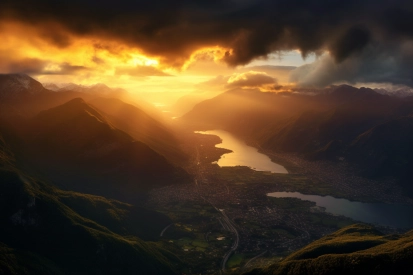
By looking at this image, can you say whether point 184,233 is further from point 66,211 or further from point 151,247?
point 66,211

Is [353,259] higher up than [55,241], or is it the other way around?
[353,259]

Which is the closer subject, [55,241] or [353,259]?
[353,259]

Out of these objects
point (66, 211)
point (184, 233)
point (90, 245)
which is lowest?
point (184, 233)

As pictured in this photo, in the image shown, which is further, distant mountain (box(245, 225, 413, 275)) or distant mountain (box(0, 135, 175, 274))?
distant mountain (box(0, 135, 175, 274))

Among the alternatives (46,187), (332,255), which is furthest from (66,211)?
(332,255)

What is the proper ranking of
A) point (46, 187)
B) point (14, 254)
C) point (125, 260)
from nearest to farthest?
1. point (14, 254)
2. point (125, 260)
3. point (46, 187)
